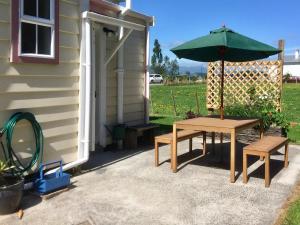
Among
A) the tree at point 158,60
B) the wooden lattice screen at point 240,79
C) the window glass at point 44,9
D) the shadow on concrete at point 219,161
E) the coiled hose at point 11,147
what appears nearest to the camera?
the coiled hose at point 11,147

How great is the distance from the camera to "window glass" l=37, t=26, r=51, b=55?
17.6 ft

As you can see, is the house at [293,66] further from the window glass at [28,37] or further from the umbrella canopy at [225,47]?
the window glass at [28,37]

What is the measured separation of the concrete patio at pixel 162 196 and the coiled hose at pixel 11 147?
451mm

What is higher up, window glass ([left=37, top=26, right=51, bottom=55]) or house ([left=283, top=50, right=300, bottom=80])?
house ([left=283, top=50, right=300, bottom=80])

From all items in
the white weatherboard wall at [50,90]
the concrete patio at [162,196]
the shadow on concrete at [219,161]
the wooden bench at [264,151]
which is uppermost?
the white weatherboard wall at [50,90]

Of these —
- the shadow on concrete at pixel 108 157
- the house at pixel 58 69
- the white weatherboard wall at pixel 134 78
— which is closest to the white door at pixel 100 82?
the house at pixel 58 69

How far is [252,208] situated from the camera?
15.3 ft

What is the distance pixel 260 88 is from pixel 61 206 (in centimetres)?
903

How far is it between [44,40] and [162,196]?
267cm

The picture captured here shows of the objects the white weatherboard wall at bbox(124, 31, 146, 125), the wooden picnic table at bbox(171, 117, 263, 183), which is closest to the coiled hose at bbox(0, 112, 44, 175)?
the wooden picnic table at bbox(171, 117, 263, 183)

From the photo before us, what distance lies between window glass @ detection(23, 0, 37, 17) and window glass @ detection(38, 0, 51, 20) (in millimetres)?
105

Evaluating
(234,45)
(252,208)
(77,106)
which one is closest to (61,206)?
(77,106)

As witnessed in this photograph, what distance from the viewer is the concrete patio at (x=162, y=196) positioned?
430 cm

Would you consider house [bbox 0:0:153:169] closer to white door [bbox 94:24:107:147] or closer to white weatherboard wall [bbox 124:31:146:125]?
white door [bbox 94:24:107:147]
